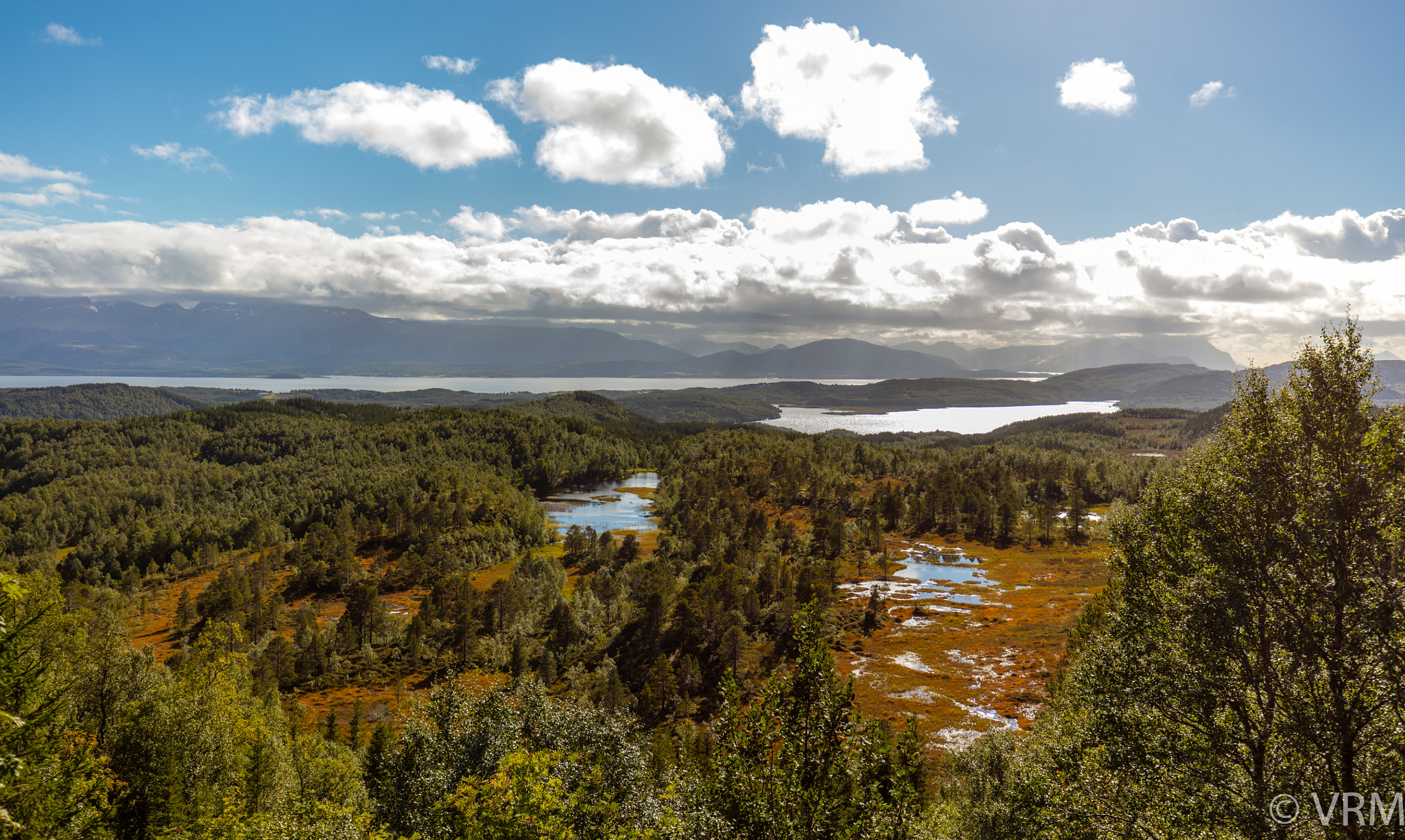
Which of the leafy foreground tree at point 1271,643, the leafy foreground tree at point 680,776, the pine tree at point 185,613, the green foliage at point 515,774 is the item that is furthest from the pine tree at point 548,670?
the pine tree at point 185,613

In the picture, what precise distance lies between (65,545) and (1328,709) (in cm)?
27439

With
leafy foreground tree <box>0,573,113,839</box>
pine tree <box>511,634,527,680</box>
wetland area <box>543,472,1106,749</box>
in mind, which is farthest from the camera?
pine tree <box>511,634,527,680</box>

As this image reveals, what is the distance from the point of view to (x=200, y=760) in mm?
34750

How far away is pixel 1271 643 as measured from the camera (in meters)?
18.6

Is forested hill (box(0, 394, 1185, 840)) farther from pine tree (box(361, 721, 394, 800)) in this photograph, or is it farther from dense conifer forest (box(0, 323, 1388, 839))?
pine tree (box(361, 721, 394, 800))

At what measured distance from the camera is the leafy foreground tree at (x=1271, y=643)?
15508 mm

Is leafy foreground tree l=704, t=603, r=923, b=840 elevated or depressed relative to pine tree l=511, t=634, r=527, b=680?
elevated

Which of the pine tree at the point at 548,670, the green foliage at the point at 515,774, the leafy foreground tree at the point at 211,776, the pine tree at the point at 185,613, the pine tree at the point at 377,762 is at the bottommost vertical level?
the pine tree at the point at 185,613

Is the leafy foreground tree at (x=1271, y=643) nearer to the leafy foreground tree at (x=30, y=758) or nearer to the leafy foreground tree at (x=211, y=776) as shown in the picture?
the leafy foreground tree at (x=211, y=776)

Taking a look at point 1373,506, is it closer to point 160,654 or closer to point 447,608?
point 447,608

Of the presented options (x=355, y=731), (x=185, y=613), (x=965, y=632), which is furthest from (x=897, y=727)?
(x=185, y=613)

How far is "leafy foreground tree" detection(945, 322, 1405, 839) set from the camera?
15.5 metres

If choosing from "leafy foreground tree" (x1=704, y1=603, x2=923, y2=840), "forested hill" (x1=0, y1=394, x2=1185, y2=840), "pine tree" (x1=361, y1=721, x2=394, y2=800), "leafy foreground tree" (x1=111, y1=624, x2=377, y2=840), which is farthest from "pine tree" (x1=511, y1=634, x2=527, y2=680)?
"leafy foreground tree" (x1=704, y1=603, x2=923, y2=840)

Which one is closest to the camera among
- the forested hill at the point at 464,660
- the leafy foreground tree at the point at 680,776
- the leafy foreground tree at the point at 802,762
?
the leafy foreground tree at the point at 802,762
